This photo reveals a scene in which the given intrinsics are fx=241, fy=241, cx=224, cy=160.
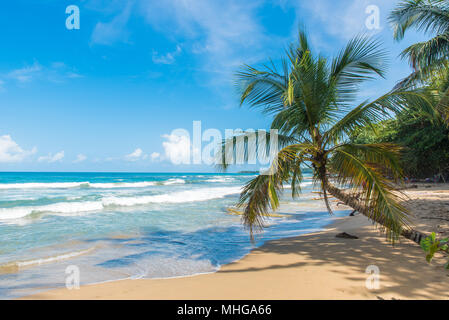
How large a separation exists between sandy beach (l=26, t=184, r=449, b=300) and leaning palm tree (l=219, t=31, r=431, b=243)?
0.57m

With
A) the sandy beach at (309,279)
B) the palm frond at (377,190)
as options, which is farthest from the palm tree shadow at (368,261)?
the palm frond at (377,190)

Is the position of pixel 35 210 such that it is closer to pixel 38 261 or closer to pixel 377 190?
pixel 38 261

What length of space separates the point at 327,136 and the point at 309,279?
10.0 feet

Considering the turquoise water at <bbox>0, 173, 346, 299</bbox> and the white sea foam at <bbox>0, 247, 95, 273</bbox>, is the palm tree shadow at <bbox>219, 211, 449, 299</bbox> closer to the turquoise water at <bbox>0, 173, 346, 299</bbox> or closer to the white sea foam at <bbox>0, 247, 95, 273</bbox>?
the turquoise water at <bbox>0, 173, 346, 299</bbox>

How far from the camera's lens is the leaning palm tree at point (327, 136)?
417 centimetres

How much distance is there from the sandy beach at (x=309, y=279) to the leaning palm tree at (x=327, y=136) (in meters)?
0.57

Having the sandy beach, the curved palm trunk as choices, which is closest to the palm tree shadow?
the sandy beach

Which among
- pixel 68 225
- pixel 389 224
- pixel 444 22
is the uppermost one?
pixel 444 22

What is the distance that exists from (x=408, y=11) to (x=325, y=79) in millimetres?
5214

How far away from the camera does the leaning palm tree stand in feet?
13.7

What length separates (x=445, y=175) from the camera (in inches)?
902
